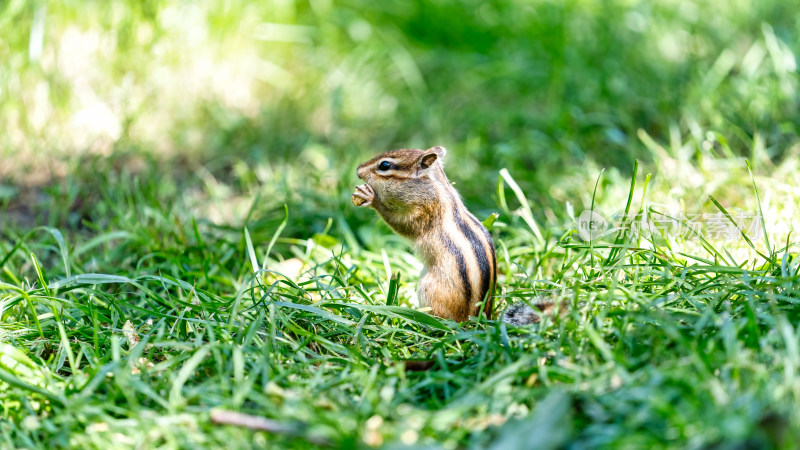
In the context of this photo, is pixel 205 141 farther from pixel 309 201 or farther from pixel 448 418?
pixel 448 418

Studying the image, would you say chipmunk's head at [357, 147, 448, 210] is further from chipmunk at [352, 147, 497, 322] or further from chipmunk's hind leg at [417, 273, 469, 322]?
chipmunk's hind leg at [417, 273, 469, 322]

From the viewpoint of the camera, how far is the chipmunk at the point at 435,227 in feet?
9.78

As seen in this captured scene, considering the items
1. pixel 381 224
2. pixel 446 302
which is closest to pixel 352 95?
pixel 381 224

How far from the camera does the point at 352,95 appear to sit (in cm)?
601

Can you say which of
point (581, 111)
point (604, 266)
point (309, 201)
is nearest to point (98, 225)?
point (309, 201)

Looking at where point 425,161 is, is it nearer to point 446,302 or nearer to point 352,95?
point 446,302

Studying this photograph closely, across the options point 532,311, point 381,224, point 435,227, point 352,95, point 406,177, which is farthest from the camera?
point 352,95

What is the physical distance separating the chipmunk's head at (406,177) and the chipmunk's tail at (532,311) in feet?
1.99

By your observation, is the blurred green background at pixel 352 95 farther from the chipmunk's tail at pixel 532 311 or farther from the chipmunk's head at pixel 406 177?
the chipmunk's tail at pixel 532 311

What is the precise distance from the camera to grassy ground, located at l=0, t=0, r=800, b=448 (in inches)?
84.4

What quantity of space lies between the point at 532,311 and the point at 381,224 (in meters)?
1.49

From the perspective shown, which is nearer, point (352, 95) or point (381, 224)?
point (381, 224)

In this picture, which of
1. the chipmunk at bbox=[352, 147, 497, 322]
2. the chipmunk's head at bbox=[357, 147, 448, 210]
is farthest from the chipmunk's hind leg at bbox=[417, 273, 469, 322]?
the chipmunk's head at bbox=[357, 147, 448, 210]

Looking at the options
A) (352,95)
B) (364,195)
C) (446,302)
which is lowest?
(446,302)
